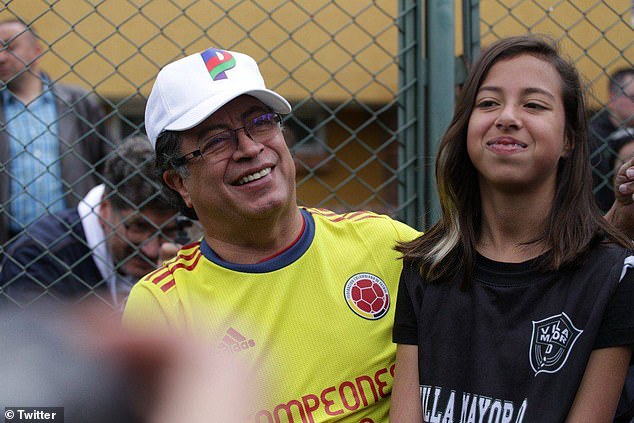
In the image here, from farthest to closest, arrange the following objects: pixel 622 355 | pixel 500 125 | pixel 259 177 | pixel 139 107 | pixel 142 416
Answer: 1. pixel 139 107
2. pixel 259 177
3. pixel 500 125
4. pixel 622 355
5. pixel 142 416

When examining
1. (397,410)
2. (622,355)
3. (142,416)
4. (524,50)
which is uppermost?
(524,50)

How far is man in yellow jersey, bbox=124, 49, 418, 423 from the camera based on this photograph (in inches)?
90.6

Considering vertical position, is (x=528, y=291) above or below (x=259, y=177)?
below

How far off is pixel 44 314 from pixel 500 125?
1446 mm

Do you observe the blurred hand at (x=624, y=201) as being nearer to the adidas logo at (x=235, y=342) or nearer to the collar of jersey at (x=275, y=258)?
the collar of jersey at (x=275, y=258)

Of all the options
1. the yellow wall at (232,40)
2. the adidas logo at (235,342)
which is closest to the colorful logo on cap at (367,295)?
the adidas logo at (235,342)

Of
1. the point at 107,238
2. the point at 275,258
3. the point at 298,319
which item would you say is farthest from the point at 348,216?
the point at 107,238

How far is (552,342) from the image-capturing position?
203 centimetres

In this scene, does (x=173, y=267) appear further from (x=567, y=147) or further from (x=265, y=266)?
(x=567, y=147)

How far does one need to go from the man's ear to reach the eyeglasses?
0.10 meters

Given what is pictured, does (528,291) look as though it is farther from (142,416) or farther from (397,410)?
(142,416)

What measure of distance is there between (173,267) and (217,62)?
59 centimetres

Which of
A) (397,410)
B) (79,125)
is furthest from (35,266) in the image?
(397,410)

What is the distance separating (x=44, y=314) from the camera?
1.00m
